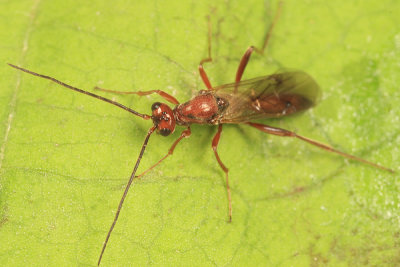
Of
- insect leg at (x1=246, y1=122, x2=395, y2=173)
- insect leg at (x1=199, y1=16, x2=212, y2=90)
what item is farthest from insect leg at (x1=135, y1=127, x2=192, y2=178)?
insect leg at (x1=246, y1=122, x2=395, y2=173)

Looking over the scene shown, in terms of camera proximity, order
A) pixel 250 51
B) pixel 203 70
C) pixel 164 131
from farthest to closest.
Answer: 1. pixel 250 51
2. pixel 203 70
3. pixel 164 131

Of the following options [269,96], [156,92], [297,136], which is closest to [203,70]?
[156,92]

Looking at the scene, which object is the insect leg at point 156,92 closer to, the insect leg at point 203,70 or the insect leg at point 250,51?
the insect leg at point 203,70

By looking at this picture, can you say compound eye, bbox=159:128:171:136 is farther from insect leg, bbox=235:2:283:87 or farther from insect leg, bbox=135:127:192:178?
insect leg, bbox=235:2:283:87

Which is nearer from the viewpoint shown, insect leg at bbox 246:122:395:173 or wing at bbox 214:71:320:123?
insect leg at bbox 246:122:395:173

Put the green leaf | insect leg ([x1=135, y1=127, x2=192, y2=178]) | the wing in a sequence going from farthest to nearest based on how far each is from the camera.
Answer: the wing < insect leg ([x1=135, y1=127, x2=192, y2=178]) < the green leaf

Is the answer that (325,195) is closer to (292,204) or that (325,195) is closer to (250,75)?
(292,204)

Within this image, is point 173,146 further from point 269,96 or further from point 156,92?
point 269,96

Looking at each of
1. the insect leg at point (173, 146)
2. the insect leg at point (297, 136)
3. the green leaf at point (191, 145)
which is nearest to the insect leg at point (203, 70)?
the green leaf at point (191, 145)
